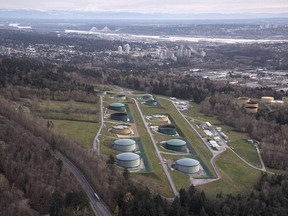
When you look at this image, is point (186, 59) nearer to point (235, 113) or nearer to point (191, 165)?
point (235, 113)

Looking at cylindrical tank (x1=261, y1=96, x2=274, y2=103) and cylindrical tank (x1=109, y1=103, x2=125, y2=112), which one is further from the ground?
cylindrical tank (x1=109, y1=103, x2=125, y2=112)

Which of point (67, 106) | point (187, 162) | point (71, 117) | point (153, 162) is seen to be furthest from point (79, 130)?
point (187, 162)

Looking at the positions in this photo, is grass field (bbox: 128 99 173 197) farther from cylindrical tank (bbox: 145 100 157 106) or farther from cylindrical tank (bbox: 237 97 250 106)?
cylindrical tank (bbox: 237 97 250 106)

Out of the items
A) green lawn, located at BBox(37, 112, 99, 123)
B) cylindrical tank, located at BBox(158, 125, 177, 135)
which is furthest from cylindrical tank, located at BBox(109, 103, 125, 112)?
cylindrical tank, located at BBox(158, 125, 177, 135)

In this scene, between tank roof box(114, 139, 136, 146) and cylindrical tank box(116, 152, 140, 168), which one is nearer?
cylindrical tank box(116, 152, 140, 168)

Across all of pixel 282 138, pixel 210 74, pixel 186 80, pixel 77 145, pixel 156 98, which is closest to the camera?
pixel 77 145

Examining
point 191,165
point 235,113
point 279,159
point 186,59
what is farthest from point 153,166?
point 186,59

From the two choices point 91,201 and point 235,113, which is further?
point 235,113

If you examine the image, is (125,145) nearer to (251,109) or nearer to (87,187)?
(87,187)
